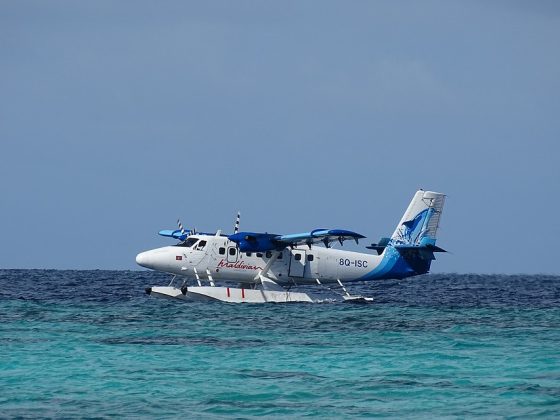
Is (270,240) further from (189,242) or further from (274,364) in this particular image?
(274,364)

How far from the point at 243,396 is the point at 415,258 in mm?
26633

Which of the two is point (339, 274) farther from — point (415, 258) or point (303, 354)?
point (303, 354)

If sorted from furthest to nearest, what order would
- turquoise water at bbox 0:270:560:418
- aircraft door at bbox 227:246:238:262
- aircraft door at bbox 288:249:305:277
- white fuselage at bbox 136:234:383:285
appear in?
aircraft door at bbox 288:249:305:277
aircraft door at bbox 227:246:238:262
white fuselage at bbox 136:234:383:285
turquoise water at bbox 0:270:560:418

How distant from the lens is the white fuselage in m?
38.3

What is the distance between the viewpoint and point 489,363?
2067cm

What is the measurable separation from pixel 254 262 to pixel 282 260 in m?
1.23

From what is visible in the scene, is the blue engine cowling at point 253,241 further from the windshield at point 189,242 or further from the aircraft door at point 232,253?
the windshield at point 189,242

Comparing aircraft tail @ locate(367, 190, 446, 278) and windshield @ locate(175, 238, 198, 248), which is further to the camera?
aircraft tail @ locate(367, 190, 446, 278)

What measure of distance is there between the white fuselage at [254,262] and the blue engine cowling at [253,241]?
0.67m

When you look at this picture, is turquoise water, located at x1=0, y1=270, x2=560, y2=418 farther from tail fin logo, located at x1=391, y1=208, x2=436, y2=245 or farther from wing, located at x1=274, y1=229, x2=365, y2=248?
tail fin logo, located at x1=391, y1=208, x2=436, y2=245

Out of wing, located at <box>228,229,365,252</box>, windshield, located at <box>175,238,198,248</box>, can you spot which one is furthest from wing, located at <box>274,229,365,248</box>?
windshield, located at <box>175,238,198,248</box>

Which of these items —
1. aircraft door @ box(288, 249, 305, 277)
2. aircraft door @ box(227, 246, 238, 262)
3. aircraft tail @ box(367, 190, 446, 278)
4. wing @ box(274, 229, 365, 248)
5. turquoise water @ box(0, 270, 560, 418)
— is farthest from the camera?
aircraft tail @ box(367, 190, 446, 278)

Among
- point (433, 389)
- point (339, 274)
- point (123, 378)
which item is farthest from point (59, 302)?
point (433, 389)

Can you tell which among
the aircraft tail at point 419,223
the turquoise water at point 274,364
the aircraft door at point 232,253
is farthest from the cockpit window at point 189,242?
the aircraft tail at point 419,223
